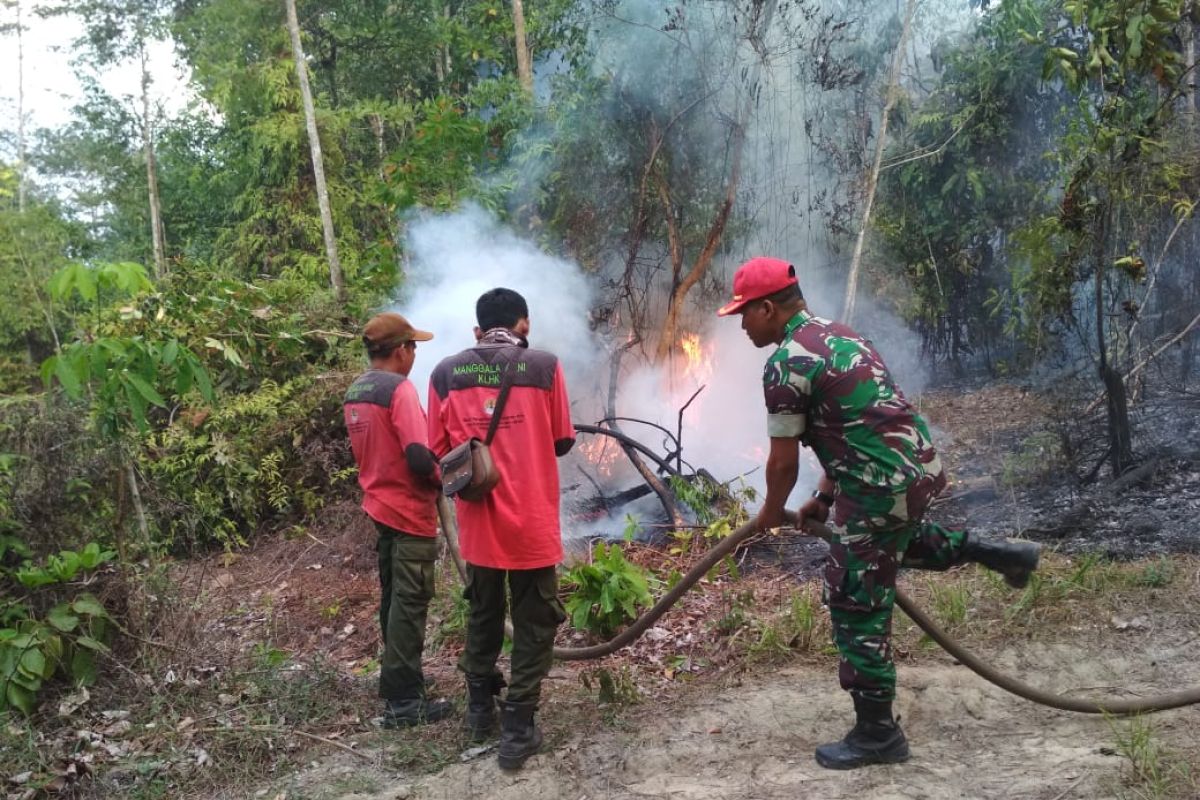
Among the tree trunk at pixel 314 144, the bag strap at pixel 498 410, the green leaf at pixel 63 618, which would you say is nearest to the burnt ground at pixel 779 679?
the green leaf at pixel 63 618

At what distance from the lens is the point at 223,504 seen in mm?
8312

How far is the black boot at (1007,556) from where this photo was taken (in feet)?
12.6

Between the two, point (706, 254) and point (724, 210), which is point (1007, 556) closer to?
point (706, 254)

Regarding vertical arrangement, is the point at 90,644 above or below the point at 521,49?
below

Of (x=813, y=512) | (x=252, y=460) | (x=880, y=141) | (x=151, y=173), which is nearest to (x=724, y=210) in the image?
(x=880, y=141)

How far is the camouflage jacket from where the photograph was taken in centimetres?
342

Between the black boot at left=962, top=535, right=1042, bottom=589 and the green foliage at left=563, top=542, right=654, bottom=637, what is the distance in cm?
192

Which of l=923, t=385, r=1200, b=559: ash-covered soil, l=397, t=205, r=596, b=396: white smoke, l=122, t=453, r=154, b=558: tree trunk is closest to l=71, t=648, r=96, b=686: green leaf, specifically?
l=122, t=453, r=154, b=558: tree trunk

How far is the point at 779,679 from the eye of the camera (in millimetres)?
4500

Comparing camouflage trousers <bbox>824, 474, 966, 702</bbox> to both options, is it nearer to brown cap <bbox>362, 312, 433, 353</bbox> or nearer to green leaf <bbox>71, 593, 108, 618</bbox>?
brown cap <bbox>362, 312, 433, 353</bbox>

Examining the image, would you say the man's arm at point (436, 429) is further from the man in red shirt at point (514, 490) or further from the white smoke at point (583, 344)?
the white smoke at point (583, 344)

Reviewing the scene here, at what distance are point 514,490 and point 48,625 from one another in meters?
2.52

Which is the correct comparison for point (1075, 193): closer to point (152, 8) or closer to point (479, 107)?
point (479, 107)

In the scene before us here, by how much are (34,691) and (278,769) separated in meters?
1.27
